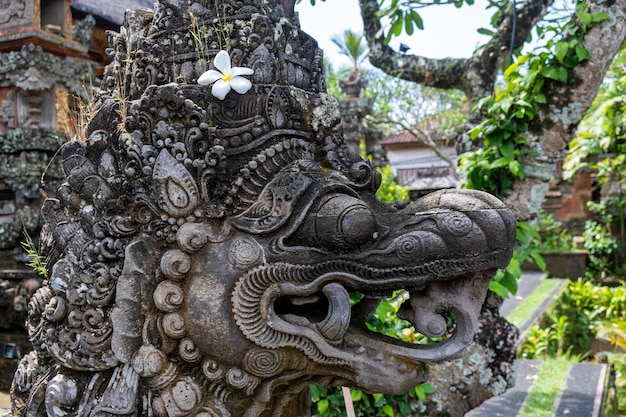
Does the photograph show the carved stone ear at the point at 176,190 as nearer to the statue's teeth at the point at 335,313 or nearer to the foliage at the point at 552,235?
the statue's teeth at the point at 335,313

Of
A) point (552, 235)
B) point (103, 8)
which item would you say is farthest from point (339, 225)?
point (552, 235)

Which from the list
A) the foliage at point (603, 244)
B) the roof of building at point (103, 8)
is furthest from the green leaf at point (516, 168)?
the foliage at point (603, 244)

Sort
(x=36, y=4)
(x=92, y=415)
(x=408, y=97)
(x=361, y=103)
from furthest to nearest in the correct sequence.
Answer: (x=408, y=97) < (x=361, y=103) < (x=36, y=4) < (x=92, y=415)

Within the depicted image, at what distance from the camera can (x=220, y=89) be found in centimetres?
189

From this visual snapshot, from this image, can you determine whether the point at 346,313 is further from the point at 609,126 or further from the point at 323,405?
the point at 609,126

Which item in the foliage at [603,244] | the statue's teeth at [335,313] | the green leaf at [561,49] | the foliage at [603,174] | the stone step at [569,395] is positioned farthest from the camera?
the foliage at [603,244]

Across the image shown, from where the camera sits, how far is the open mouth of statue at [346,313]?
1.78 m

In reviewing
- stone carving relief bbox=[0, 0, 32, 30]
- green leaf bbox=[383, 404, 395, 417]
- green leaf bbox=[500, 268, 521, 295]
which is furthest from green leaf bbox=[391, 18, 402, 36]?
stone carving relief bbox=[0, 0, 32, 30]

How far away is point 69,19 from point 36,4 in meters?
0.69

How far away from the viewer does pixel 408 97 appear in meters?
16.5

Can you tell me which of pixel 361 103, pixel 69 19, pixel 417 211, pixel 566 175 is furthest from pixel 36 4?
pixel 566 175

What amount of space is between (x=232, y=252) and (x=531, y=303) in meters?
9.70

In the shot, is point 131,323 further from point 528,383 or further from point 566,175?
point 566,175

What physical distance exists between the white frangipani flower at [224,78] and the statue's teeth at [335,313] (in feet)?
2.10
